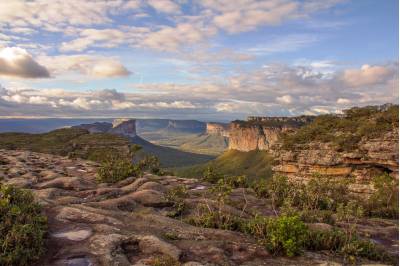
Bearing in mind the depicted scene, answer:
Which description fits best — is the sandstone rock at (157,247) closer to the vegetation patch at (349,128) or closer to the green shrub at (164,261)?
the green shrub at (164,261)

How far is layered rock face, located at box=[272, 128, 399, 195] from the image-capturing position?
7162 cm

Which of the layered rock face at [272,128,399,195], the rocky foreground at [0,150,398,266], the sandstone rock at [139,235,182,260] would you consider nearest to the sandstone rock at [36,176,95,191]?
the rocky foreground at [0,150,398,266]

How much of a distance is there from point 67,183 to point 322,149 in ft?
223

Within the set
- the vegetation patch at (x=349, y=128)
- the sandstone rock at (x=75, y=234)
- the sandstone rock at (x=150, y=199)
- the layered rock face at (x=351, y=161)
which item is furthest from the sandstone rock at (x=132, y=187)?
the vegetation patch at (x=349, y=128)

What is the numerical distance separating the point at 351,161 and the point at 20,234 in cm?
7740

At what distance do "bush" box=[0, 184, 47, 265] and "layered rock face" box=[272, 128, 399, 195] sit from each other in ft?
203

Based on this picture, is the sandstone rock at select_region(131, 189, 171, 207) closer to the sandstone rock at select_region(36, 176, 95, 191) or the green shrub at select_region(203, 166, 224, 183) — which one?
the sandstone rock at select_region(36, 176, 95, 191)

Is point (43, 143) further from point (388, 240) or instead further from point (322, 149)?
point (388, 240)

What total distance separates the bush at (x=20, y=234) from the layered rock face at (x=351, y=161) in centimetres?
6187

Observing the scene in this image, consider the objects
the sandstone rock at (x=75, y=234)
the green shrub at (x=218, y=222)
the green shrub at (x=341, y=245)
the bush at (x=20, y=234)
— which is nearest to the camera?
the bush at (x=20, y=234)

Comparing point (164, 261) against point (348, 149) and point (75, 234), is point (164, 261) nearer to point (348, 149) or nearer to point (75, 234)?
point (75, 234)

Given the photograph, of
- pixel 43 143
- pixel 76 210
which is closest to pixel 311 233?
pixel 76 210

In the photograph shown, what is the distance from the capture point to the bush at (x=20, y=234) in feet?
41.1

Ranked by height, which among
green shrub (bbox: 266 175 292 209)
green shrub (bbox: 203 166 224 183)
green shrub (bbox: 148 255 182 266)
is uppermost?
green shrub (bbox: 148 255 182 266)
